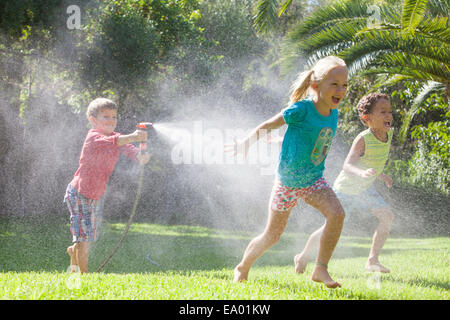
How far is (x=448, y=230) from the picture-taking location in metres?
13.4

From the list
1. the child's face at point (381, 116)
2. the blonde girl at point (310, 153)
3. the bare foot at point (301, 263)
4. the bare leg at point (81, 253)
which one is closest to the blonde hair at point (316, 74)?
the blonde girl at point (310, 153)

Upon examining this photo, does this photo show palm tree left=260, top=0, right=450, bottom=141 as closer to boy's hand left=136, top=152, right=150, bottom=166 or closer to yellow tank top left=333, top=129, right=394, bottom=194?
yellow tank top left=333, top=129, right=394, bottom=194

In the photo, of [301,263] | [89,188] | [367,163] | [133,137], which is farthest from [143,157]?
[367,163]

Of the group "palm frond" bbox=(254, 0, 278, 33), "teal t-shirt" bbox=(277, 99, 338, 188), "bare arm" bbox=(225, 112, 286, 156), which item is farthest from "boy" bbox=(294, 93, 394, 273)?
"palm frond" bbox=(254, 0, 278, 33)

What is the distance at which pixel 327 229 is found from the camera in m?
3.38

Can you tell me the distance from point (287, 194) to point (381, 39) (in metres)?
4.51

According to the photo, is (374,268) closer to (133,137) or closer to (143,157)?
(143,157)

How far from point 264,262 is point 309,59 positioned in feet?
11.2

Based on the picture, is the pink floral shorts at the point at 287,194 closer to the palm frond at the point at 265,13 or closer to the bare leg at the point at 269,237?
the bare leg at the point at 269,237

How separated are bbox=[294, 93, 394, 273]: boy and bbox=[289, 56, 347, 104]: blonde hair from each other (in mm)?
962

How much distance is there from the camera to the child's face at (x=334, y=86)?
11.4 ft

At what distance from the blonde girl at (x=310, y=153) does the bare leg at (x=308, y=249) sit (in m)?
0.81
